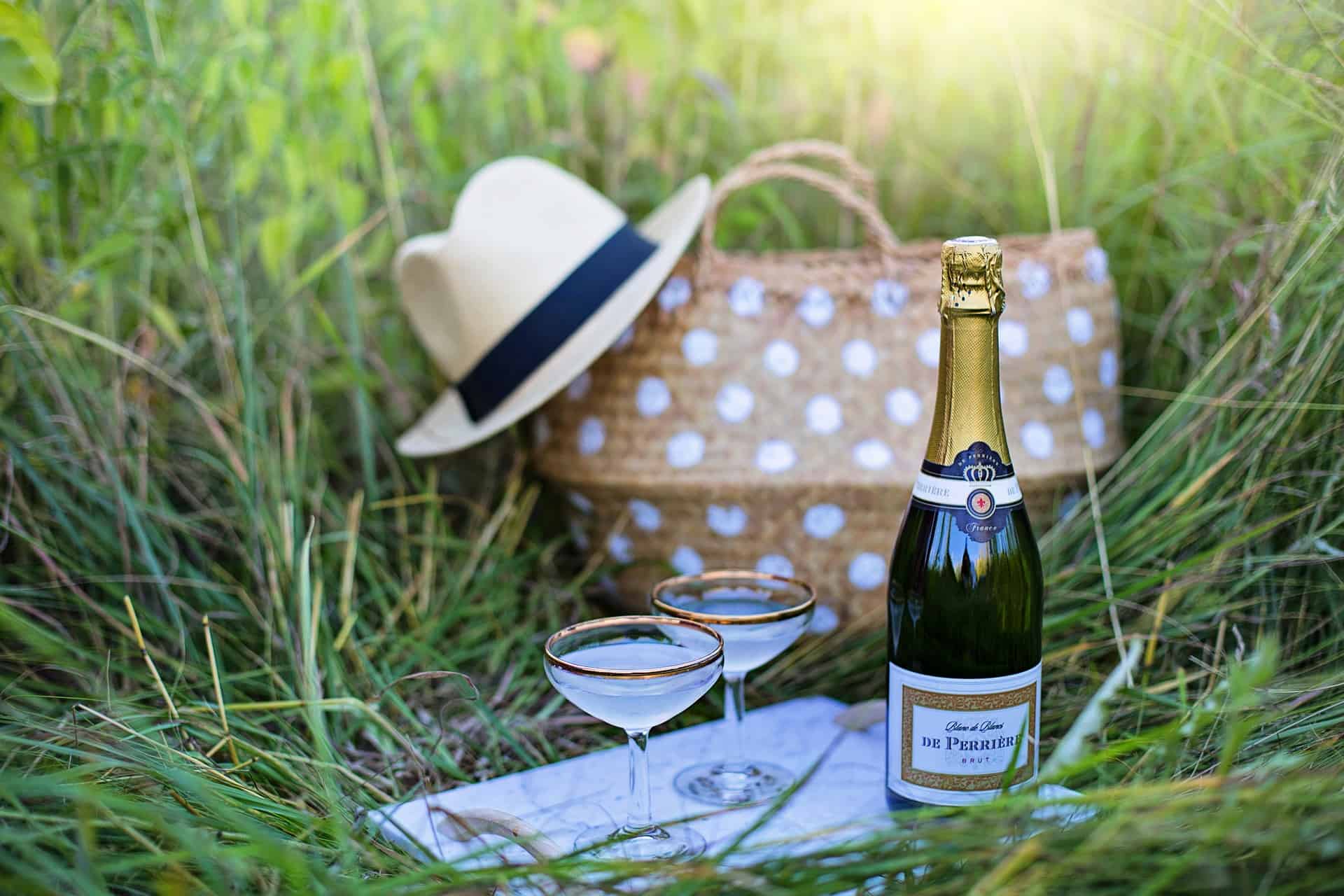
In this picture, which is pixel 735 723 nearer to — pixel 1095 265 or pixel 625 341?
pixel 625 341

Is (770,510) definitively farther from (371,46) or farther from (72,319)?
(371,46)

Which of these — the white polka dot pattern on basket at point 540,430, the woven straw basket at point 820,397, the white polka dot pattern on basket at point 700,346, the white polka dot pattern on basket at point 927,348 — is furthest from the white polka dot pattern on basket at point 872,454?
the white polka dot pattern on basket at point 540,430

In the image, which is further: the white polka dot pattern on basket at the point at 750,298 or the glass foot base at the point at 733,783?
the white polka dot pattern on basket at the point at 750,298

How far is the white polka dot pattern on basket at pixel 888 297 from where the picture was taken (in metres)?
1.45

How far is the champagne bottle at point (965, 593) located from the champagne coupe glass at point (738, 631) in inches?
4.4

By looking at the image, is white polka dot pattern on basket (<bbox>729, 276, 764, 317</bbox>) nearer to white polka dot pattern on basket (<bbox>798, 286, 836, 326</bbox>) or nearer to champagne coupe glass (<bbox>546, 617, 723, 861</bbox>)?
white polka dot pattern on basket (<bbox>798, 286, 836, 326</bbox>)

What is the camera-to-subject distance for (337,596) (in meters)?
1.50

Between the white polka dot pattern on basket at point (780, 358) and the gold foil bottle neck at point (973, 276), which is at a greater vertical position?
the gold foil bottle neck at point (973, 276)

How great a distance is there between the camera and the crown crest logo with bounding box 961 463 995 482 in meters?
1.07

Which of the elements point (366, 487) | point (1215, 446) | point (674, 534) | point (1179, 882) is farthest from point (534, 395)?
point (1179, 882)

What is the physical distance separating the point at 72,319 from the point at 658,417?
79cm

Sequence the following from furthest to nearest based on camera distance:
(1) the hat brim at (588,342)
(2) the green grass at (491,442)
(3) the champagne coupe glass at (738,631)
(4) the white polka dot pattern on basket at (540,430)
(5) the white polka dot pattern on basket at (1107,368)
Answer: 1. (4) the white polka dot pattern on basket at (540,430)
2. (5) the white polka dot pattern on basket at (1107,368)
3. (1) the hat brim at (588,342)
4. (3) the champagne coupe glass at (738,631)
5. (2) the green grass at (491,442)

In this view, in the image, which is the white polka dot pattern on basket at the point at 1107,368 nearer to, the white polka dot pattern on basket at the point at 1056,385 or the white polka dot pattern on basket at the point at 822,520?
the white polka dot pattern on basket at the point at 1056,385

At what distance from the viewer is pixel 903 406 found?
143 cm
